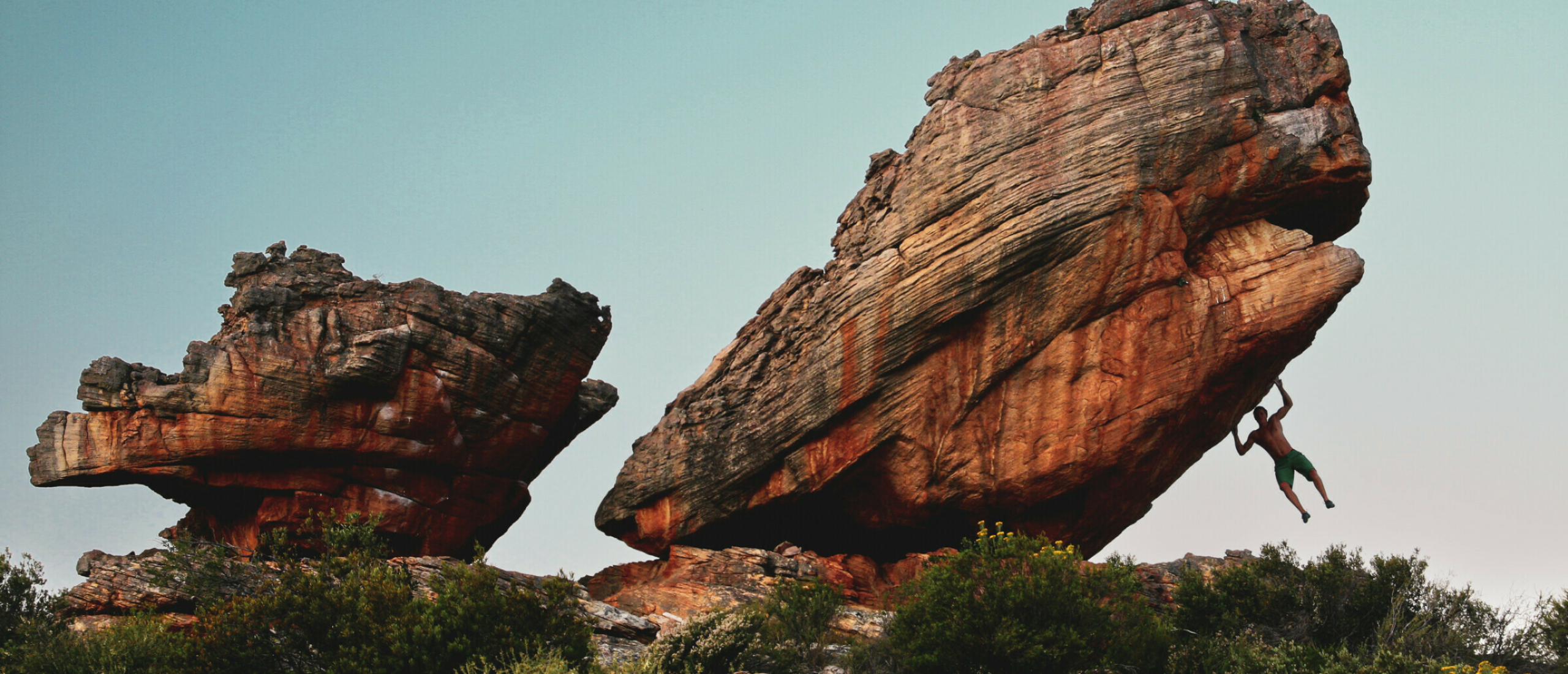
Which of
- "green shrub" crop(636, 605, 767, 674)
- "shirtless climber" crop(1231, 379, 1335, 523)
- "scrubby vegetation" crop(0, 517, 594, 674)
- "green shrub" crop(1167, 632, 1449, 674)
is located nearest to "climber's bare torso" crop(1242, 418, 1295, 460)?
"shirtless climber" crop(1231, 379, 1335, 523)

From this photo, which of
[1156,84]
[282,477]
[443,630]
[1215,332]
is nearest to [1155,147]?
[1156,84]

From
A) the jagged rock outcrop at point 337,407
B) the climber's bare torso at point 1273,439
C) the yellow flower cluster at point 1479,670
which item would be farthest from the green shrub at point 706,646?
the climber's bare torso at point 1273,439

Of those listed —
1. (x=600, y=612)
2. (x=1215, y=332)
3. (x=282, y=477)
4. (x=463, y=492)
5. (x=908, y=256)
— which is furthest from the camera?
(x=463, y=492)

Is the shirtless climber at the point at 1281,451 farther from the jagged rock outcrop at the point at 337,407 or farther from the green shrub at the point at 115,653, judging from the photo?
the green shrub at the point at 115,653

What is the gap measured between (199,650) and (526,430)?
1489cm

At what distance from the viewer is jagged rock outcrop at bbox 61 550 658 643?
27.6m

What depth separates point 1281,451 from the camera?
104ft

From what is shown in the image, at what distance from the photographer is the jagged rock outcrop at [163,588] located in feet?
90.7

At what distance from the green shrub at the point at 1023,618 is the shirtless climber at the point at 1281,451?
267 inches

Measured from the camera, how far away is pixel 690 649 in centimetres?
2364

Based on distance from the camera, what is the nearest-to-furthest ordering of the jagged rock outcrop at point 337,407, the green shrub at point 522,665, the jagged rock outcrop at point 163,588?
the green shrub at point 522,665
the jagged rock outcrop at point 163,588
the jagged rock outcrop at point 337,407

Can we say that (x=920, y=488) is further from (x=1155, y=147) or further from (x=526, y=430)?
(x=526, y=430)

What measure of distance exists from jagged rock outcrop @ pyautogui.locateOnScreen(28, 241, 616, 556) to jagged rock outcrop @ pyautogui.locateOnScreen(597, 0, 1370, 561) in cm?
738

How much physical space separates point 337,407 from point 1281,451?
23407mm
